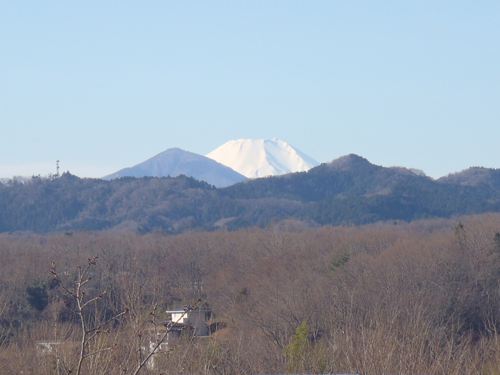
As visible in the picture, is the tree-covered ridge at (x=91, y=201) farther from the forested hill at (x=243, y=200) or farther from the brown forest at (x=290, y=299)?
the brown forest at (x=290, y=299)

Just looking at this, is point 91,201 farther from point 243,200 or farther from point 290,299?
point 290,299

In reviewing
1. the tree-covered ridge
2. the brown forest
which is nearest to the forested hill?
the tree-covered ridge

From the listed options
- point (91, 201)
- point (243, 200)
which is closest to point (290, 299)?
point (243, 200)

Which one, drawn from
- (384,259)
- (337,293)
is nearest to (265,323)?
(337,293)

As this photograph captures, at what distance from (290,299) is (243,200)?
110550mm

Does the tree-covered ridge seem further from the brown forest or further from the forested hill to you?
the brown forest

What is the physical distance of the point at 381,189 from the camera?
152250mm

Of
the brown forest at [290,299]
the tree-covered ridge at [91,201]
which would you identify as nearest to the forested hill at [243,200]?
the tree-covered ridge at [91,201]

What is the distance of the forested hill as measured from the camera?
125 m

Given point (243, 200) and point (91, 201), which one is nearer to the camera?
→ point (243, 200)

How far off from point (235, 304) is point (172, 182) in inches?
4391

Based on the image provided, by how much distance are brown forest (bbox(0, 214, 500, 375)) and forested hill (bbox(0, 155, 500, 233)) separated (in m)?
49.0

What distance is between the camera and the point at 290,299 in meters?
38.7

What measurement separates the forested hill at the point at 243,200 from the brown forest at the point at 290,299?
4898cm
